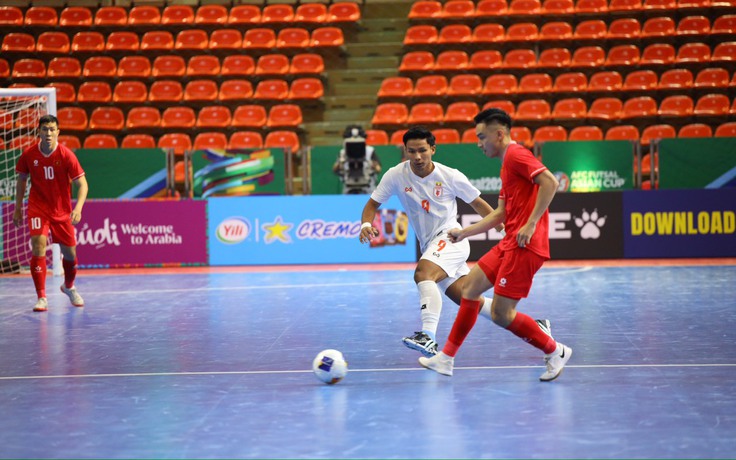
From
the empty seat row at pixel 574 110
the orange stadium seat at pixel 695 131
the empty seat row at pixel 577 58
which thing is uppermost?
the empty seat row at pixel 577 58

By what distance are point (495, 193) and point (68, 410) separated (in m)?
10.3

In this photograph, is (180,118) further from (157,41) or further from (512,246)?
(512,246)

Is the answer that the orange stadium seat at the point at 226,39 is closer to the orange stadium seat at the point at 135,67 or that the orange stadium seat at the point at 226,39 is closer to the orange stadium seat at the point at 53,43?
the orange stadium seat at the point at 135,67

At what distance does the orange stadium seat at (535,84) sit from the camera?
18.7m

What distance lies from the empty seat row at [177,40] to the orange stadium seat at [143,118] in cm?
224

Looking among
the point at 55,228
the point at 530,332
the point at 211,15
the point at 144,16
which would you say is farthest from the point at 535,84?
the point at 530,332

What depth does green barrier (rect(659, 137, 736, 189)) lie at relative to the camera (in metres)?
14.9

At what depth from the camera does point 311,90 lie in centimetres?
1966

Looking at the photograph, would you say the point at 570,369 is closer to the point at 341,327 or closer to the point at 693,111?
the point at 341,327

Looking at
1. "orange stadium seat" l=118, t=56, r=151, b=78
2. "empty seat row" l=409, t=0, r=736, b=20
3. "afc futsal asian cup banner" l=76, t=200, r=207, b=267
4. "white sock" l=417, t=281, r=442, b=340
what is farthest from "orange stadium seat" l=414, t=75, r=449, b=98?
"white sock" l=417, t=281, r=442, b=340

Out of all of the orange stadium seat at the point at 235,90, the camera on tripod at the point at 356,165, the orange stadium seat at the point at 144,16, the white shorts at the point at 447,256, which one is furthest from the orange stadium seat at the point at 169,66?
the white shorts at the point at 447,256

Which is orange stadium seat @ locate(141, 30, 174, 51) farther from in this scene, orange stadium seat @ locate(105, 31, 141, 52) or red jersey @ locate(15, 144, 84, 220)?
red jersey @ locate(15, 144, 84, 220)

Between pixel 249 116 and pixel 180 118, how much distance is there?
161 centimetres

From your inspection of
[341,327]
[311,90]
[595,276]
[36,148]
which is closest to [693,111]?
[595,276]
